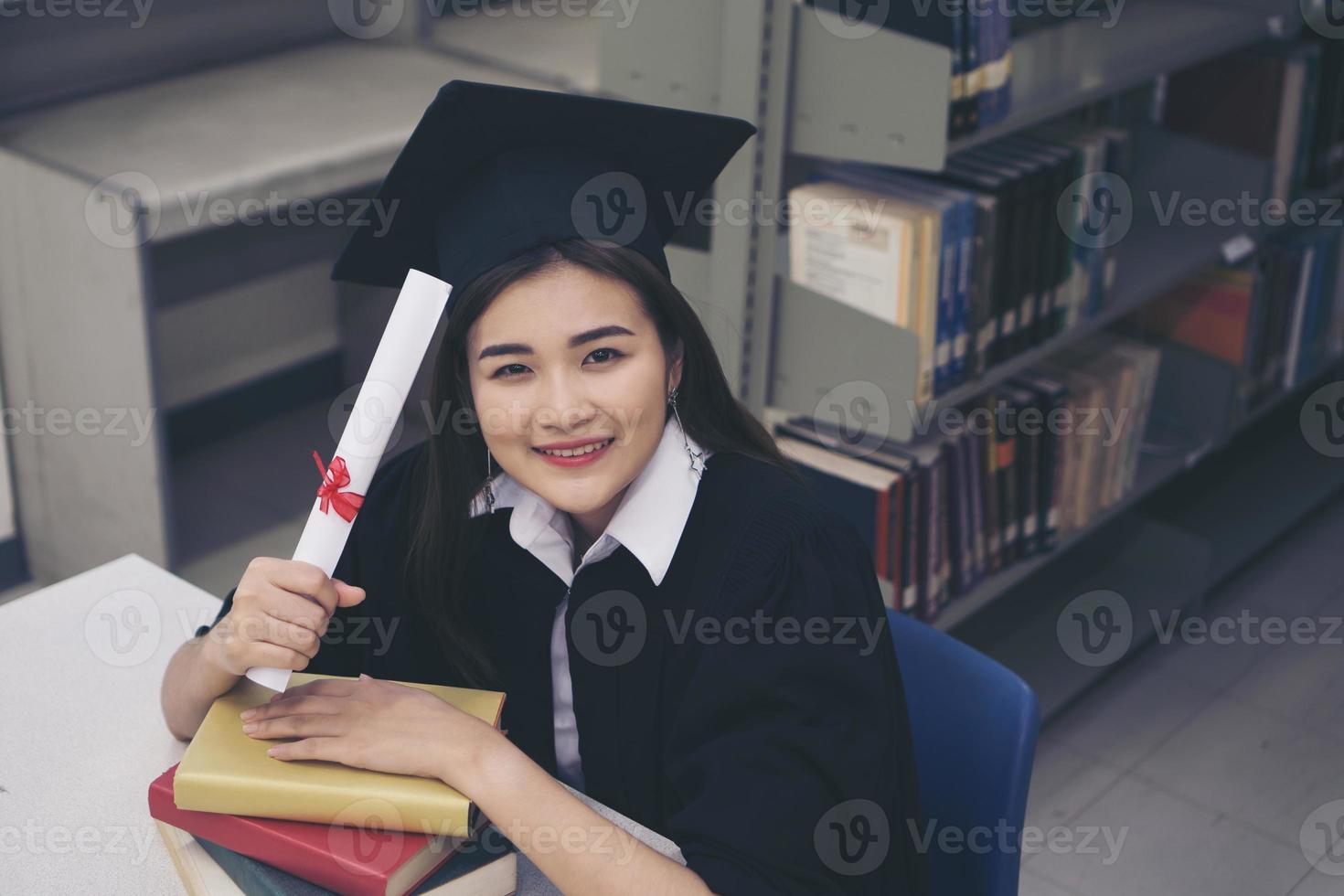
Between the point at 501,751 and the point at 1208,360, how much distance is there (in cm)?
248

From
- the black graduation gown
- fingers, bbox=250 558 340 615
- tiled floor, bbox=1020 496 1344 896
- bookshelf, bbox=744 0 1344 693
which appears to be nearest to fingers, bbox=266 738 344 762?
fingers, bbox=250 558 340 615

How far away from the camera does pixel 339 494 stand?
122cm

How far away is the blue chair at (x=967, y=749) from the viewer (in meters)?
1.47

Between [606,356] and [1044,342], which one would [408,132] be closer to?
[1044,342]

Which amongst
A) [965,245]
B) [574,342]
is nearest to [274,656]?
[574,342]

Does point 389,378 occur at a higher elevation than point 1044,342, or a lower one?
higher

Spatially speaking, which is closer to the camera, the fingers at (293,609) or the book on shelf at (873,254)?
the fingers at (293,609)

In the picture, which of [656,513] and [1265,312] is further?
[1265,312]

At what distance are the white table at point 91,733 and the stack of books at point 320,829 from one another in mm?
72

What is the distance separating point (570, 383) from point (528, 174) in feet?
0.67

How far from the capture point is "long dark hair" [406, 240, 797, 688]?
145cm

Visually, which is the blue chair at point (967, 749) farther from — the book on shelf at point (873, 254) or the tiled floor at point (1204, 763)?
the tiled floor at point (1204, 763)

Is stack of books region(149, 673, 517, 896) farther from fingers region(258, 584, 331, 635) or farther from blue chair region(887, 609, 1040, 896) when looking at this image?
blue chair region(887, 609, 1040, 896)

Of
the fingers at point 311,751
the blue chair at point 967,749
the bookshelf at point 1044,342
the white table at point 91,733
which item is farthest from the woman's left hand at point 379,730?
the bookshelf at point 1044,342
